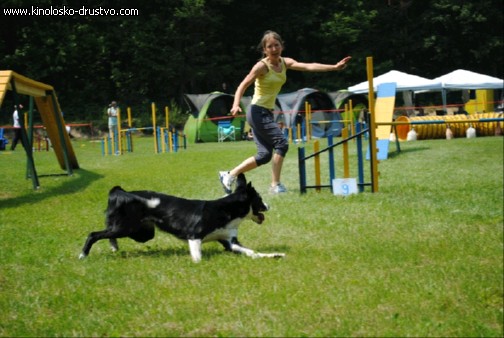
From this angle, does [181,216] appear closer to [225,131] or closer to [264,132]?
[264,132]

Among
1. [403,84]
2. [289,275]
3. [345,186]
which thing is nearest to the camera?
[289,275]

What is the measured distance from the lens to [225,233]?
17.3 feet

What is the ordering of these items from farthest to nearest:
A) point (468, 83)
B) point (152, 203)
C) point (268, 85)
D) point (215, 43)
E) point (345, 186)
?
point (215, 43), point (468, 83), point (345, 186), point (268, 85), point (152, 203)

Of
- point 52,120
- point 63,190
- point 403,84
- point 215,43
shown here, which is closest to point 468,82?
point 403,84

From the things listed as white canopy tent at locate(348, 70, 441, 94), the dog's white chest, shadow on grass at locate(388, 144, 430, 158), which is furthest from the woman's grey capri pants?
white canopy tent at locate(348, 70, 441, 94)

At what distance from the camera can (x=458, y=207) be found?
7.25 m

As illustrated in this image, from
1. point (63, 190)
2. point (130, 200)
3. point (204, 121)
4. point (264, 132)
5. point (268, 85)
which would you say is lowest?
point (63, 190)

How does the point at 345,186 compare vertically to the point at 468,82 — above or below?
below

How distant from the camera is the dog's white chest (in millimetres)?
5219

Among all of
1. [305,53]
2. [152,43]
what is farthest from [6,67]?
[305,53]

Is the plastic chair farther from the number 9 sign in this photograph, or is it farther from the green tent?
the number 9 sign

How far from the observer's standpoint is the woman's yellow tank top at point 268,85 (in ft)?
24.2

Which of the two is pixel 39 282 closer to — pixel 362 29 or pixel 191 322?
pixel 191 322

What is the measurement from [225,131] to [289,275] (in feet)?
82.8
